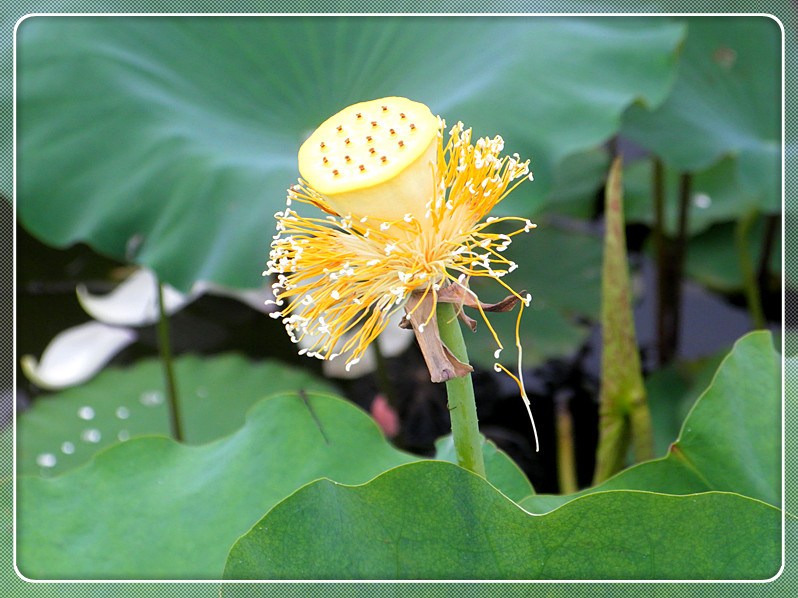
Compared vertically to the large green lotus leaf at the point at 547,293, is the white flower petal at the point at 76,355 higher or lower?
lower

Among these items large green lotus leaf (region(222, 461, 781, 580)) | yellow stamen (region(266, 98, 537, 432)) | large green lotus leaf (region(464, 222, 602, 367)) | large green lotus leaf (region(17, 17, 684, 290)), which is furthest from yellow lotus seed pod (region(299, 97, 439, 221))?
large green lotus leaf (region(464, 222, 602, 367))

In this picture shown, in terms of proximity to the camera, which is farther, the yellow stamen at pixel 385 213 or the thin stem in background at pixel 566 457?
the thin stem in background at pixel 566 457

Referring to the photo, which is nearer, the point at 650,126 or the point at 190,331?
the point at 650,126

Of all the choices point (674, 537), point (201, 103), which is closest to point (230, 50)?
point (201, 103)

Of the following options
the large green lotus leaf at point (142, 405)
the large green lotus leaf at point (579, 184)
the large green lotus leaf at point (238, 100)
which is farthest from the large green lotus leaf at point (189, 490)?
the large green lotus leaf at point (579, 184)

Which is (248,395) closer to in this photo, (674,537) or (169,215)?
(169,215)

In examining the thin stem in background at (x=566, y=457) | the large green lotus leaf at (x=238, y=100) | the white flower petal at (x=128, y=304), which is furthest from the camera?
the white flower petal at (x=128, y=304)

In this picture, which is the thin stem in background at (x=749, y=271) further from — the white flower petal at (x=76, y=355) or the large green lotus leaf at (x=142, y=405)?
the white flower petal at (x=76, y=355)
